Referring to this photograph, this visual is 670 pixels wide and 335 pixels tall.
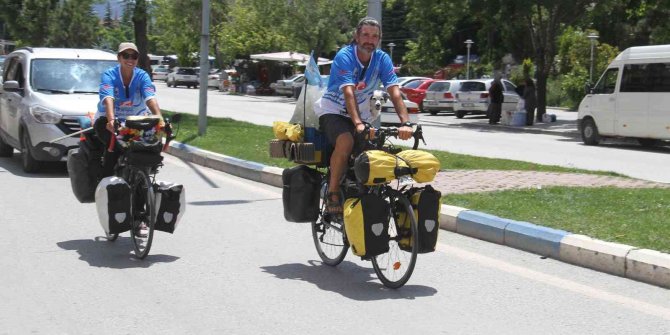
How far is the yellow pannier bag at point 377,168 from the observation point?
6469mm

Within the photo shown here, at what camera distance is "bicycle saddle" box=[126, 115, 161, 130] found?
7.63 m

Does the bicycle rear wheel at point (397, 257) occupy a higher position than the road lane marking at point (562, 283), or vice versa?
the bicycle rear wheel at point (397, 257)

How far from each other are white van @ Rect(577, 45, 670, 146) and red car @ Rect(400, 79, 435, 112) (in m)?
16.2

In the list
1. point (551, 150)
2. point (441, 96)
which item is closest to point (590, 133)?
point (551, 150)

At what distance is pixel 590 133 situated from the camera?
23.9m

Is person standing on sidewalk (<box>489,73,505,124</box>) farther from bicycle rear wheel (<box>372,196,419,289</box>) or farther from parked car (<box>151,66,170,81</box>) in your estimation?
parked car (<box>151,66,170,81</box>)

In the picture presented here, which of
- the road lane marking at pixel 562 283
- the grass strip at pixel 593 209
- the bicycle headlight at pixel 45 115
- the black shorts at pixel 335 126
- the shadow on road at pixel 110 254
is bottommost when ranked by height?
the shadow on road at pixel 110 254

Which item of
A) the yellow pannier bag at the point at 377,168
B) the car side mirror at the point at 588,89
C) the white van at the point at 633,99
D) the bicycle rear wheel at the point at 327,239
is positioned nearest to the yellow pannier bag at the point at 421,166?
the yellow pannier bag at the point at 377,168

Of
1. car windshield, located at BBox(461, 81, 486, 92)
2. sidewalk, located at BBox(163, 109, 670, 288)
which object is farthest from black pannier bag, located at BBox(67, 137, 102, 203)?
car windshield, located at BBox(461, 81, 486, 92)

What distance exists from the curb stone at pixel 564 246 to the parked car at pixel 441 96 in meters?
27.9

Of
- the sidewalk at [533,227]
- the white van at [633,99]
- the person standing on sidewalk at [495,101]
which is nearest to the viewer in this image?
the sidewalk at [533,227]

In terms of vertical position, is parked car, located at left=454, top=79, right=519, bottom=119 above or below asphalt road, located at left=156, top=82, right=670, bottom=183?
above

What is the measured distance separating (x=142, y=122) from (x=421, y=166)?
243cm

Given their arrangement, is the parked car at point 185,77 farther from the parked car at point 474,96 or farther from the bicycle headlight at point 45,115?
the bicycle headlight at point 45,115
